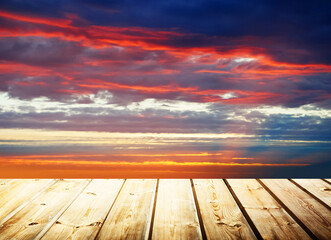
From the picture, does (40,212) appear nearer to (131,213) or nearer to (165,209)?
(131,213)

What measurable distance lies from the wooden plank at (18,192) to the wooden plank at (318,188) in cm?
216

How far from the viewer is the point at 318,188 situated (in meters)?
2.65

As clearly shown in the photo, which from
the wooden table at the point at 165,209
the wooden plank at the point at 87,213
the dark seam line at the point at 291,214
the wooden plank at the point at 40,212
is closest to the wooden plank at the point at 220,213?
the wooden table at the point at 165,209

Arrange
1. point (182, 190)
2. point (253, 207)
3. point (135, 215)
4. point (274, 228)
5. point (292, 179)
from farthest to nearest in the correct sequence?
point (292, 179) < point (182, 190) < point (253, 207) < point (135, 215) < point (274, 228)

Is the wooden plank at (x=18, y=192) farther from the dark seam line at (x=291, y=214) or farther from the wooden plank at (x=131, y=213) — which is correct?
the dark seam line at (x=291, y=214)

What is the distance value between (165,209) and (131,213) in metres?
0.22

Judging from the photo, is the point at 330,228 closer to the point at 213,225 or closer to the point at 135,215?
the point at 213,225

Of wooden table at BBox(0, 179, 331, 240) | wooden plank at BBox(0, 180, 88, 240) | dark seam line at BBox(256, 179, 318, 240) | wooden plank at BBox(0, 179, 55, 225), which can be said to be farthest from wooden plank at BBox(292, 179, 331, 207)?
wooden plank at BBox(0, 179, 55, 225)

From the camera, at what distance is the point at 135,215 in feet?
6.27

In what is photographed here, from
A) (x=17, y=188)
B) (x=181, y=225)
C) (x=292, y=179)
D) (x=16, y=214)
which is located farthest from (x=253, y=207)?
(x=17, y=188)

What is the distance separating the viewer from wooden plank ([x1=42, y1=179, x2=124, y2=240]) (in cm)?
165

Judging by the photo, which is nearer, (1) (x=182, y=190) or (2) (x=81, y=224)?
(2) (x=81, y=224)

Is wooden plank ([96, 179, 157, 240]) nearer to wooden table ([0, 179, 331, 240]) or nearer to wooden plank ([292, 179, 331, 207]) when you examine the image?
wooden table ([0, 179, 331, 240])

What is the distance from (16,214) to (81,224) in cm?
49
